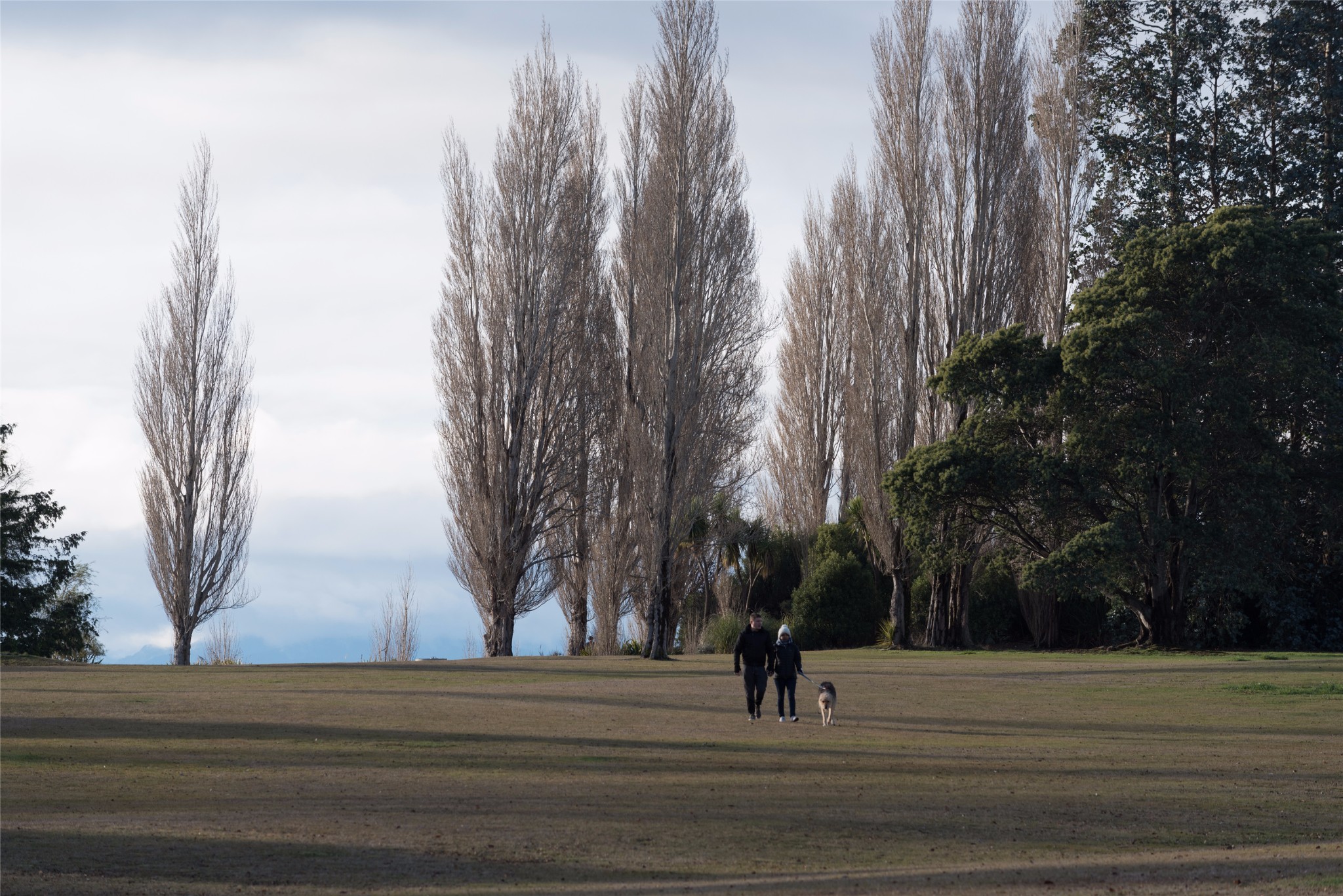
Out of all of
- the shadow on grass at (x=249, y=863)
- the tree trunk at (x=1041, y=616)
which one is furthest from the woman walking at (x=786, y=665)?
the tree trunk at (x=1041, y=616)

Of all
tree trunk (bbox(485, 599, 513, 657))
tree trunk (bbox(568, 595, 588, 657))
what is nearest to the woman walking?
tree trunk (bbox(485, 599, 513, 657))

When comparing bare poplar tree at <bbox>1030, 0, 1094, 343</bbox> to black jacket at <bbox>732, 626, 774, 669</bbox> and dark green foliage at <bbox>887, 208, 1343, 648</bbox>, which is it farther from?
black jacket at <bbox>732, 626, 774, 669</bbox>

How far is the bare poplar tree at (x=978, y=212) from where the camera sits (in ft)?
126

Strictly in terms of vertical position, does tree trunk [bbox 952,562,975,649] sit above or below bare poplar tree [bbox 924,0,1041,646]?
below

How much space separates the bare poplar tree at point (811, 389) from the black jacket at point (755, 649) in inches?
1200

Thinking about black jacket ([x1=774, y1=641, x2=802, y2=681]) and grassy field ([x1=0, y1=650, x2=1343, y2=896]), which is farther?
black jacket ([x1=774, y1=641, x2=802, y2=681])

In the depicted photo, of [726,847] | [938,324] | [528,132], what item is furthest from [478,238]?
[726,847]

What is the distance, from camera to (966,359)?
33.4 meters

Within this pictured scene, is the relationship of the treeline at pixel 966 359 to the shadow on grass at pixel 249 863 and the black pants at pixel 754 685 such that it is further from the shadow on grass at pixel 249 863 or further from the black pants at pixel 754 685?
the shadow on grass at pixel 249 863

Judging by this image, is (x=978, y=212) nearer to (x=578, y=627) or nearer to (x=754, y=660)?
(x=578, y=627)

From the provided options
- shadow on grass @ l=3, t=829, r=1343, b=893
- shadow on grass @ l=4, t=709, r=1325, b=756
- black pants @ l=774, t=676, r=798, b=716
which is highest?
black pants @ l=774, t=676, r=798, b=716

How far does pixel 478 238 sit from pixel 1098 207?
60.7ft

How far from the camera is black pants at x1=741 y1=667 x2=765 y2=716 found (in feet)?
57.2

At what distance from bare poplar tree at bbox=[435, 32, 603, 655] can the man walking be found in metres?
19.6
